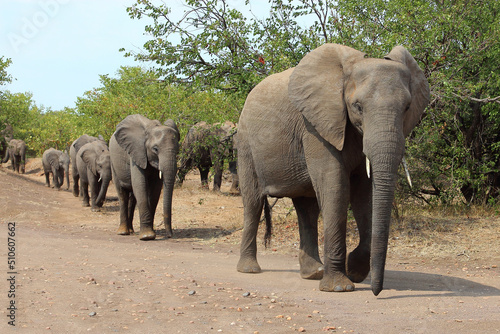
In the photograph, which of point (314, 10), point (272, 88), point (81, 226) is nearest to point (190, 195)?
point (81, 226)

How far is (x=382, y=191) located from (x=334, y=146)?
1000 mm

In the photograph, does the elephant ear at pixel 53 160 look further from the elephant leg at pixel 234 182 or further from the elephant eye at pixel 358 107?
the elephant eye at pixel 358 107

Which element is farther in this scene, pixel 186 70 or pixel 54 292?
pixel 186 70

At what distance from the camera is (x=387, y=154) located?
19.8ft

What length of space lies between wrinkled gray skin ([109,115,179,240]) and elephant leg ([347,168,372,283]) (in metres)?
5.45

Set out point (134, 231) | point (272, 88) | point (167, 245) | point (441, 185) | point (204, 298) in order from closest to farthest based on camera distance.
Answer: point (204, 298) → point (272, 88) → point (167, 245) → point (441, 185) → point (134, 231)

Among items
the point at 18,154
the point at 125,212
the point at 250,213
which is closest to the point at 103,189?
the point at 125,212

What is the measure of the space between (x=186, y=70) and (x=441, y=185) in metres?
5.81

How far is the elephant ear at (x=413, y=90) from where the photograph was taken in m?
6.57

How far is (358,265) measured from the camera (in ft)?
24.5

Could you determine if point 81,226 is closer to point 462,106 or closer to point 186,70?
point 186,70

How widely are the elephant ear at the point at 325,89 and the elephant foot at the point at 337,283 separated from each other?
144 cm

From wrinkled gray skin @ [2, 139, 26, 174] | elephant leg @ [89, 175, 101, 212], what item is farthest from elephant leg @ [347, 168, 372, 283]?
wrinkled gray skin @ [2, 139, 26, 174]

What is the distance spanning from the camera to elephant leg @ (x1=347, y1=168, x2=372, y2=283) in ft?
24.0
